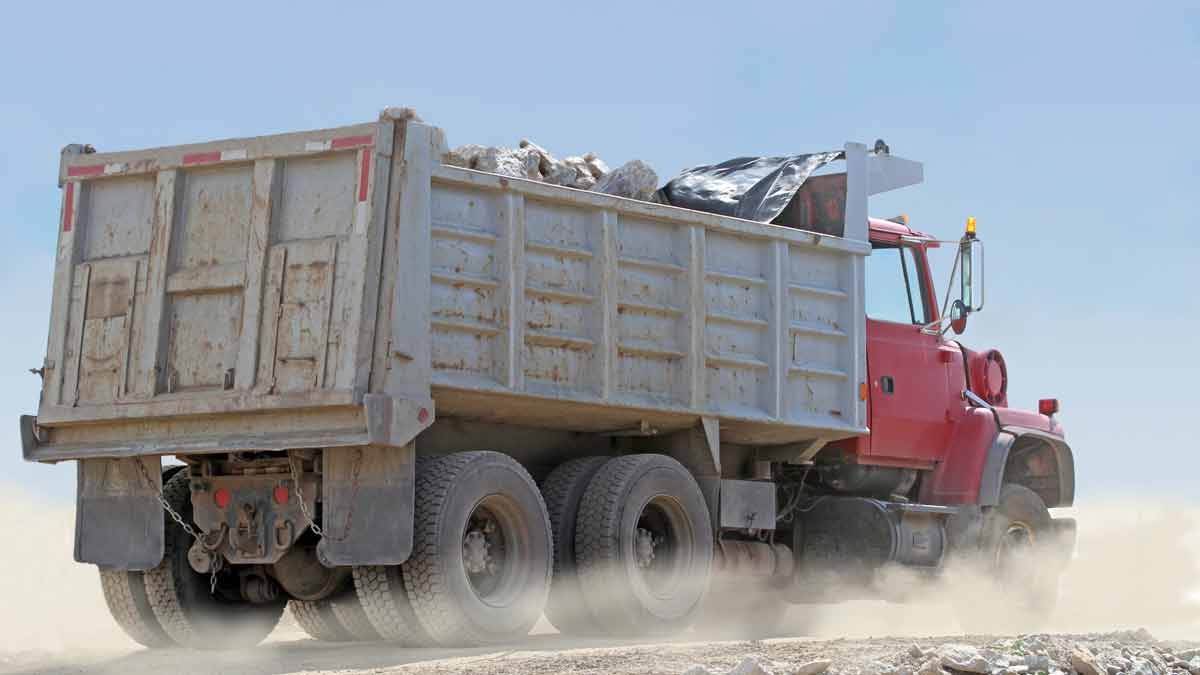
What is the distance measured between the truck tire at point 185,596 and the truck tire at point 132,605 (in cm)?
6

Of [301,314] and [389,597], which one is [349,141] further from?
[389,597]

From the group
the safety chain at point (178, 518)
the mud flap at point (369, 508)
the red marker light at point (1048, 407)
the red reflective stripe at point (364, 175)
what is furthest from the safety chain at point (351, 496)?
the red marker light at point (1048, 407)

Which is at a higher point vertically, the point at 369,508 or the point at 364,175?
the point at 364,175

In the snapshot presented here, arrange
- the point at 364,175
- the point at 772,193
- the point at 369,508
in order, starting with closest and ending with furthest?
the point at 369,508
the point at 364,175
the point at 772,193

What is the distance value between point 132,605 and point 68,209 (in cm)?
244

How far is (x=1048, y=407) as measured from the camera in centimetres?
1548

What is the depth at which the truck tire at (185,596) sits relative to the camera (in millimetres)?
10812

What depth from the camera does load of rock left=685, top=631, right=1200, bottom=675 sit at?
820cm

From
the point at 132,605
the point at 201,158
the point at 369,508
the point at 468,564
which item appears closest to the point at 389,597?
the point at 468,564

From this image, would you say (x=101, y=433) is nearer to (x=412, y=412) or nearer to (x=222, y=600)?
(x=222, y=600)

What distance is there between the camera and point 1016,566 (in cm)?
1456

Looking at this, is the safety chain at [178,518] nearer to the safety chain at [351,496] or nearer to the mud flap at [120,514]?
the mud flap at [120,514]

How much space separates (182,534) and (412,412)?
2.07 meters

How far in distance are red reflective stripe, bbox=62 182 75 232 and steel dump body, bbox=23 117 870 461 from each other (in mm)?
14
